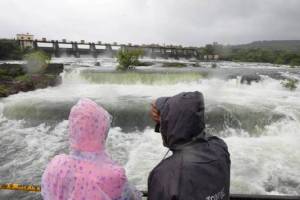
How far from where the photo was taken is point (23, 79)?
1861 centimetres

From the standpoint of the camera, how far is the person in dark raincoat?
1.56m

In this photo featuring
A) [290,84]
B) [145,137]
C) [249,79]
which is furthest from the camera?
[249,79]

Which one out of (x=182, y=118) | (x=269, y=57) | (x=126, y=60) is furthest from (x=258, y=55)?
(x=182, y=118)

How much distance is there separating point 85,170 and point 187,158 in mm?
532

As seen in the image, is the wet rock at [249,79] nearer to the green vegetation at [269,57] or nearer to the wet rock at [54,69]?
the wet rock at [54,69]

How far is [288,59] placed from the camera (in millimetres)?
37438

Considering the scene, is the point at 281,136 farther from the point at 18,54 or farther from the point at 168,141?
the point at 18,54

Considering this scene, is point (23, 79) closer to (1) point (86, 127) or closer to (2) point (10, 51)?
(2) point (10, 51)

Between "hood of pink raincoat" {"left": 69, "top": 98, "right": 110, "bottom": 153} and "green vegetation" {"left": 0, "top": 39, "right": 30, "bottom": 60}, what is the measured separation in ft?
111

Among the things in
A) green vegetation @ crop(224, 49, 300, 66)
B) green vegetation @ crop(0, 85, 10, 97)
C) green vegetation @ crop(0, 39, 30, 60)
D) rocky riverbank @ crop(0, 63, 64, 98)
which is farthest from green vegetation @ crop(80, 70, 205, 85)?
green vegetation @ crop(224, 49, 300, 66)

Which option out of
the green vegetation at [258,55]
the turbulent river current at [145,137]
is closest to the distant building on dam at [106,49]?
the green vegetation at [258,55]

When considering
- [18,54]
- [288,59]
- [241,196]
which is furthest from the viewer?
[288,59]

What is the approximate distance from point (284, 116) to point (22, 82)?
1291 centimetres

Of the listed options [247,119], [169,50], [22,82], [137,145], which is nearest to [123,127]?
[137,145]
